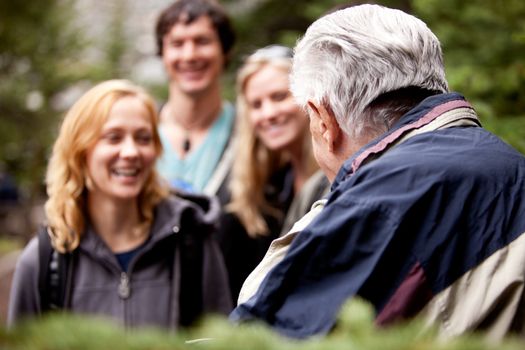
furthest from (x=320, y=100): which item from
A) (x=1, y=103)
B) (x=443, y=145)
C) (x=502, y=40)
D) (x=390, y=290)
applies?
(x=1, y=103)

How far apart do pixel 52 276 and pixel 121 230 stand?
1.52 feet

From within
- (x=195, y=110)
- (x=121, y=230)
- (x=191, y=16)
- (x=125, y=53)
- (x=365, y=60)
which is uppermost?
(x=365, y=60)

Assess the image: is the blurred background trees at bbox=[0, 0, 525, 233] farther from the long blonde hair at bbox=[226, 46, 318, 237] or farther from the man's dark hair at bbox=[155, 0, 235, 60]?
the long blonde hair at bbox=[226, 46, 318, 237]

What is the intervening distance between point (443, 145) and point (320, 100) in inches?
19.6

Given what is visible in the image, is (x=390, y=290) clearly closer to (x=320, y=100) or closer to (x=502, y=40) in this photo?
(x=320, y=100)

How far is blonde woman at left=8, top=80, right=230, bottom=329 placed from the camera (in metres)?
3.91

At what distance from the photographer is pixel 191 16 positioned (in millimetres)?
5285

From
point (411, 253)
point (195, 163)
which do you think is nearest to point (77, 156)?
point (195, 163)

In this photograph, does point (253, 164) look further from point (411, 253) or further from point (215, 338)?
point (215, 338)

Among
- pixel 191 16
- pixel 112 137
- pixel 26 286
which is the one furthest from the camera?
pixel 191 16

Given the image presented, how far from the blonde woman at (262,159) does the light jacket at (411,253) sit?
2.62 meters

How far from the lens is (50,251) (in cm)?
389

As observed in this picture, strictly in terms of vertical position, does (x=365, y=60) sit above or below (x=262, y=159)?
above

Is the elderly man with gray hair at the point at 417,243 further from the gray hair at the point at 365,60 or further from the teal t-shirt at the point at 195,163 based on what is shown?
the teal t-shirt at the point at 195,163
